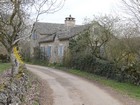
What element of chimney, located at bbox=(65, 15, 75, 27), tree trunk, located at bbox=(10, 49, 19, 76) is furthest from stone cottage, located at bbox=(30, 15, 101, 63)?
tree trunk, located at bbox=(10, 49, 19, 76)

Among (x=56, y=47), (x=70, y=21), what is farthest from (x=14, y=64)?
(x=70, y=21)

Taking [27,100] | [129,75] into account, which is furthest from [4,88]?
[129,75]

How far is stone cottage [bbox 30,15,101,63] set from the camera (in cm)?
4412

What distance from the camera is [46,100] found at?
16.9 m

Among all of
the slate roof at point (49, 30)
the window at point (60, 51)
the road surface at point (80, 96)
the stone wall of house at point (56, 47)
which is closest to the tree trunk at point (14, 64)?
the road surface at point (80, 96)

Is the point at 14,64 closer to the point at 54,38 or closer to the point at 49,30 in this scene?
the point at 54,38

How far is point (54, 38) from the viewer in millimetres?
48656

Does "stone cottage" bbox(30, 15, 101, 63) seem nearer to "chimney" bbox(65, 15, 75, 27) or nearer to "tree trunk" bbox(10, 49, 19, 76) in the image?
"chimney" bbox(65, 15, 75, 27)

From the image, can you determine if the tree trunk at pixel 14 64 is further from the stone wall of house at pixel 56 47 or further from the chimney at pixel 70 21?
the chimney at pixel 70 21

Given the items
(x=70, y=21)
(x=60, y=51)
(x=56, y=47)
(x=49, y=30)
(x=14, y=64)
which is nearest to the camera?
(x=14, y=64)

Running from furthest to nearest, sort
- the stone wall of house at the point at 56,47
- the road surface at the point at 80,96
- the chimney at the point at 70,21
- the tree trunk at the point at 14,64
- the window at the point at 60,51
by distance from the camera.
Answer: the chimney at the point at 70,21, the window at the point at 60,51, the stone wall of house at the point at 56,47, the tree trunk at the point at 14,64, the road surface at the point at 80,96

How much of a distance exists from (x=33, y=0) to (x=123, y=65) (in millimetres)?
11611

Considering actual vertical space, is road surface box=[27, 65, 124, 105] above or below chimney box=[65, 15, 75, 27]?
below

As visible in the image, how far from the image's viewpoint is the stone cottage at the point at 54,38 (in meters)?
44.1
